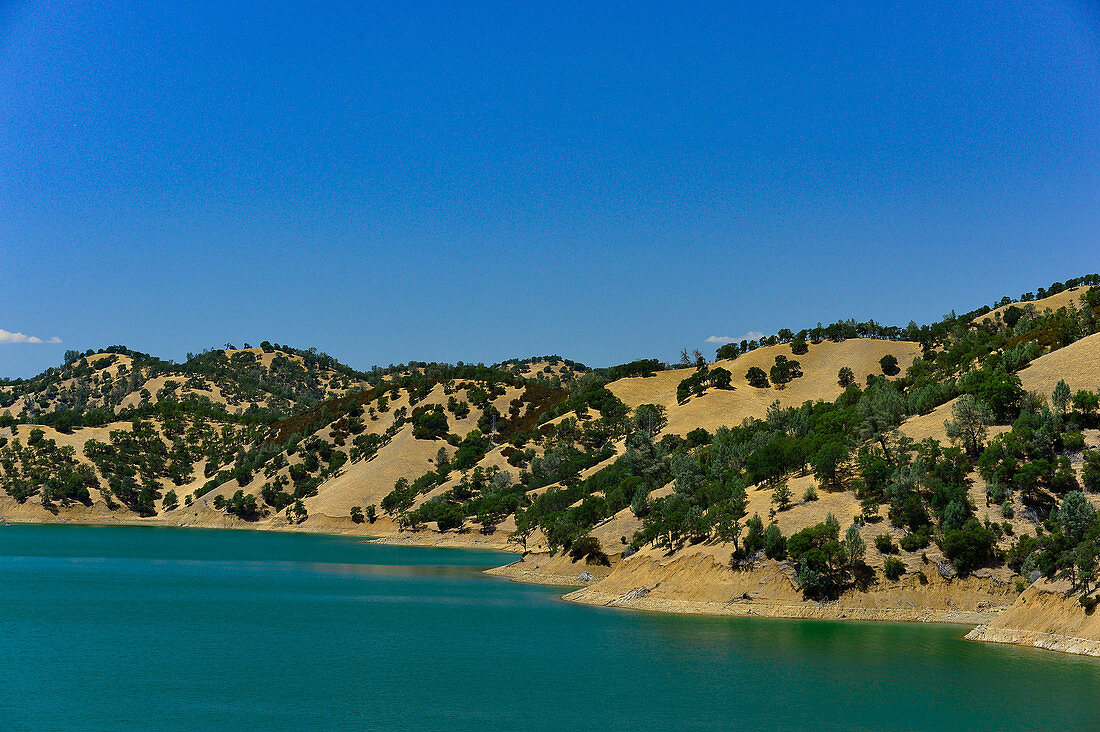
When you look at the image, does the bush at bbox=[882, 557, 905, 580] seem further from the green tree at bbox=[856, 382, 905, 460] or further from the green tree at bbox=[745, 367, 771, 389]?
the green tree at bbox=[745, 367, 771, 389]

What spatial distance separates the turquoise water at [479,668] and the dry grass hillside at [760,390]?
304ft

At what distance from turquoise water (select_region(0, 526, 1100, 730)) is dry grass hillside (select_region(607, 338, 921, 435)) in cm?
9252

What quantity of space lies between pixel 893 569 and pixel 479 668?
3176 centimetres

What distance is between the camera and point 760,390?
179m

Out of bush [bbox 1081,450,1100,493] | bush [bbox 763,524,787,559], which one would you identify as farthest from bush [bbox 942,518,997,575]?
bush [bbox 763,524,787,559]

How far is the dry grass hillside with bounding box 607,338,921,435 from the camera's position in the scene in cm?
16588

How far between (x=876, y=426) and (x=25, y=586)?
254 ft

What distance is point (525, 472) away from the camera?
516 feet

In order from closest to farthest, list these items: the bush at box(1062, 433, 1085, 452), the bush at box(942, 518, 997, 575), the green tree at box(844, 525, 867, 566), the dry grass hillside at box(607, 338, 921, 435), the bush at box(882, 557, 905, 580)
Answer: the bush at box(942, 518, 997, 575) < the bush at box(882, 557, 905, 580) < the green tree at box(844, 525, 867, 566) < the bush at box(1062, 433, 1085, 452) < the dry grass hillside at box(607, 338, 921, 435)

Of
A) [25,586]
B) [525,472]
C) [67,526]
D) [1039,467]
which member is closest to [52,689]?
[25,586]

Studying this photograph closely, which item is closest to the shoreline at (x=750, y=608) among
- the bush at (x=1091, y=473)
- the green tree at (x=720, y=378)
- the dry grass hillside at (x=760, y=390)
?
the bush at (x=1091, y=473)

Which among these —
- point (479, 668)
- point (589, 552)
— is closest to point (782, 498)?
point (589, 552)

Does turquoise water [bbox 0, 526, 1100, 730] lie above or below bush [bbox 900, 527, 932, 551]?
below

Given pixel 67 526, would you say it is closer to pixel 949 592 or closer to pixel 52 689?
pixel 52 689
